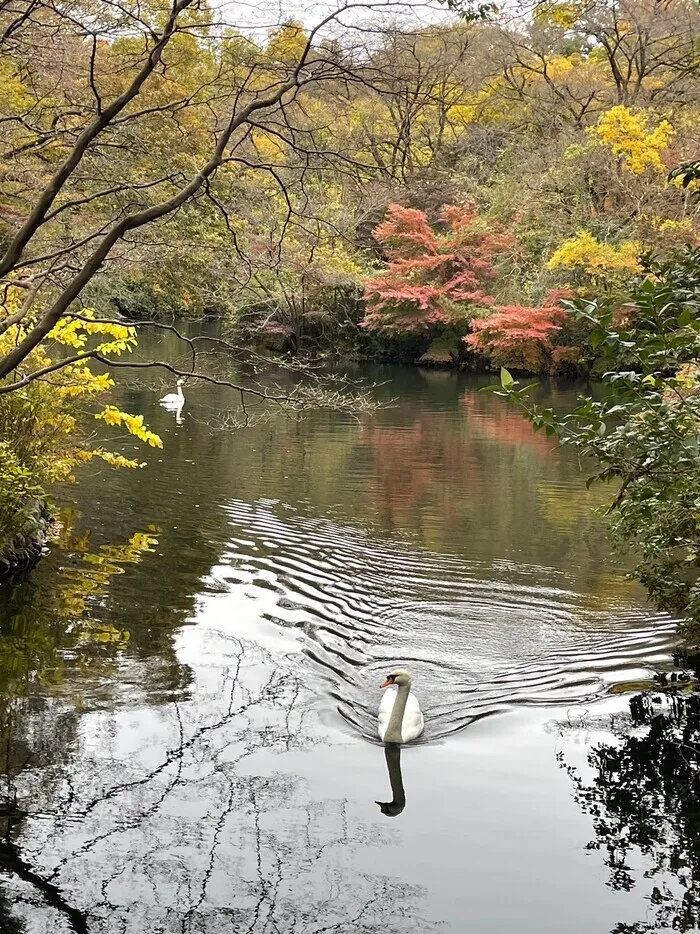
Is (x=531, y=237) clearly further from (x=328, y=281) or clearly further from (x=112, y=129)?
(x=112, y=129)

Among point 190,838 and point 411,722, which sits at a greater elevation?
point 411,722

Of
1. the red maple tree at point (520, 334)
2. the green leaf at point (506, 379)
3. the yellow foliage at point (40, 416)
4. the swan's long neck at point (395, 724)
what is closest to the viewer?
the green leaf at point (506, 379)

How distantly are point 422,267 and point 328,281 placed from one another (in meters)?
2.83

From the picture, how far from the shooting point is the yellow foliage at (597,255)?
2100 cm

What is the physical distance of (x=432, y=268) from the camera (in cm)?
2736

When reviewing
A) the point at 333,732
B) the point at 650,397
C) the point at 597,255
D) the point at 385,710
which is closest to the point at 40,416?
the point at 333,732

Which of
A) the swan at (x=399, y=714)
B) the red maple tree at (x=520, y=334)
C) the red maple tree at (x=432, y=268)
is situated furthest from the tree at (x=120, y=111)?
the red maple tree at (x=432, y=268)

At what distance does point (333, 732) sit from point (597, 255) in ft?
59.1

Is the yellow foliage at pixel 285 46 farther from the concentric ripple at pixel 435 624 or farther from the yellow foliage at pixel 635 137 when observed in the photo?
the yellow foliage at pixel 635 137

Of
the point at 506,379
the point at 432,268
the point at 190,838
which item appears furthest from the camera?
the point at 432,268

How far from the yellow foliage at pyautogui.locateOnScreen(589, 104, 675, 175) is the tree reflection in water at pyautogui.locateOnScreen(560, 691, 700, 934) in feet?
56.4

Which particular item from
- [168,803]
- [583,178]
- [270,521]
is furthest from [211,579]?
[583,178]

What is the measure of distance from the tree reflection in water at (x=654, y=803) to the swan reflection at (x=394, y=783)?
35.9 inches

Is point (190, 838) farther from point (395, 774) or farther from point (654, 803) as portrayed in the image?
point (654, 803)
